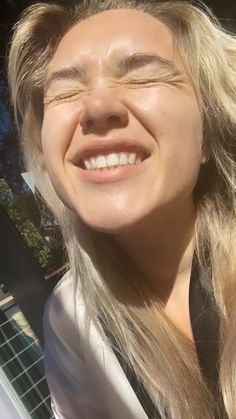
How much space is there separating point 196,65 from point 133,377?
786 millimetres

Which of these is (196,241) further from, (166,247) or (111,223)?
(111,223)

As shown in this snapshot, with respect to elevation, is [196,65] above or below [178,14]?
below

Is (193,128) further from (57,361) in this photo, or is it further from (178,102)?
(57,361)

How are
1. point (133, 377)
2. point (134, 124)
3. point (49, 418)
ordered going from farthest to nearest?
point (49, 418)
point (133, 377)
point (134, 124)

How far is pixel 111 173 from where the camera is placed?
0.95m

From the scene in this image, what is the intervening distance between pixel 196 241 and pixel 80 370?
477 mm

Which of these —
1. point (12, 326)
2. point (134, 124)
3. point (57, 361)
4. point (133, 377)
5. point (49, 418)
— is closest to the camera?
point (134, 124)

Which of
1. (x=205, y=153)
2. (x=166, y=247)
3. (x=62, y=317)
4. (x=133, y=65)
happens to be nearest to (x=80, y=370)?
(x=62, y=317)

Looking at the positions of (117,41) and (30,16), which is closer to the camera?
(117,41)

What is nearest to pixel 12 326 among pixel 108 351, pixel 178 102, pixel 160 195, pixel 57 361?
pixel 57 361

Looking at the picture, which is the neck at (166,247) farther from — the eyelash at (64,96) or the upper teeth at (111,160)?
the eyelash at (64,96)

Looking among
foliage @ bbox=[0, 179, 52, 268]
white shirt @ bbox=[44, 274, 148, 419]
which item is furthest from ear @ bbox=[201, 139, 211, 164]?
foliage @ bbox=[0, 179, 52, 268]

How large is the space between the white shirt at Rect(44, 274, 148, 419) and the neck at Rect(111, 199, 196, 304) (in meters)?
0.21

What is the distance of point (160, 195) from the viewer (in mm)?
917
